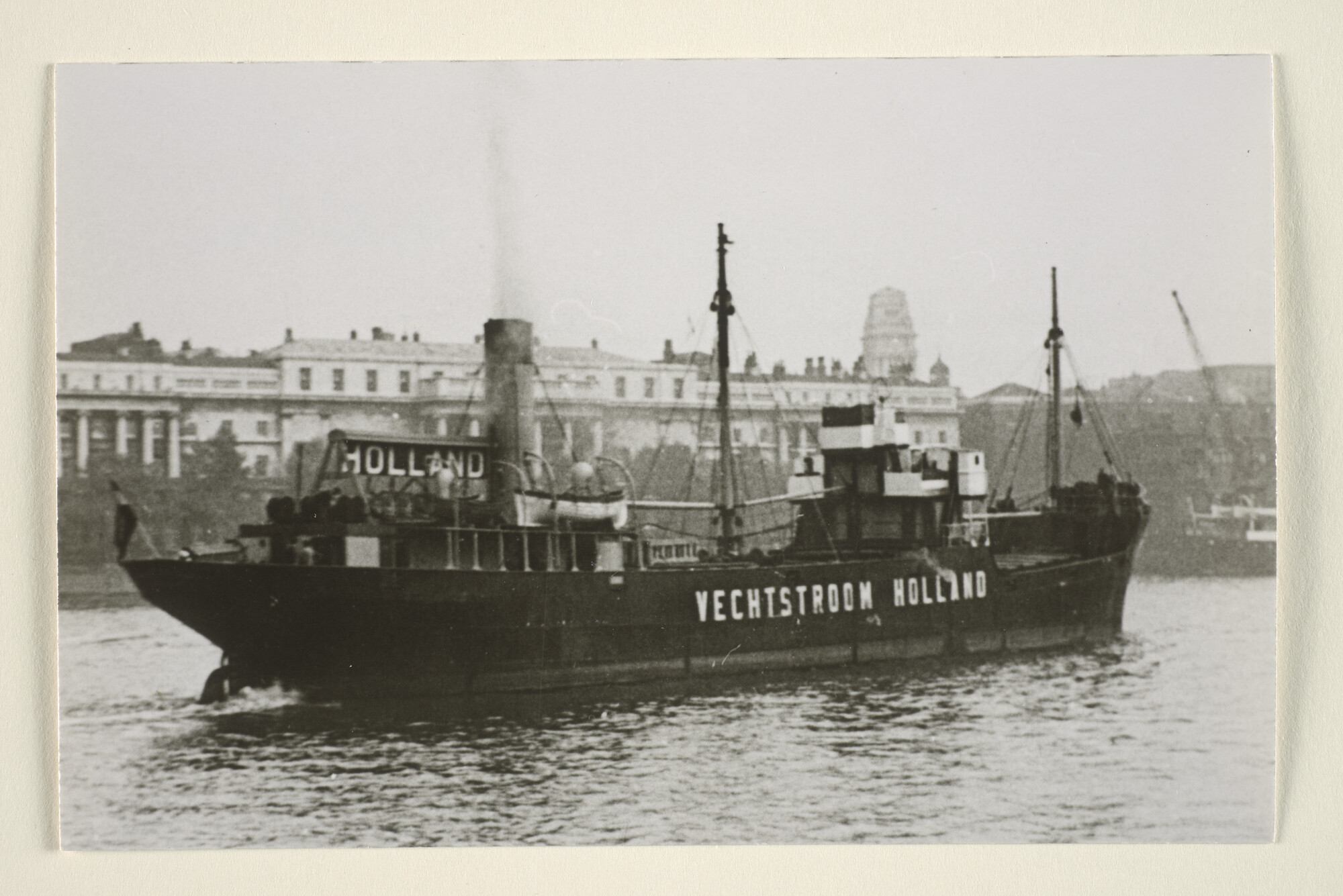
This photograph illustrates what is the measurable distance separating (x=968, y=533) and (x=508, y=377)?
10.5 ft

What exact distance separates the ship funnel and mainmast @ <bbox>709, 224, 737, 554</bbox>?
0.91 meters

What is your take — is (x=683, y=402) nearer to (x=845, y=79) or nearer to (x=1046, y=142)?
(x=845, y=79)

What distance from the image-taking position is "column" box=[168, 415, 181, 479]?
5898 mm

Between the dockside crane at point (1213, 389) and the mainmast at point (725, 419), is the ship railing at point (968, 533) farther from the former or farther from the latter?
the dockside crane at point (1213, 389)

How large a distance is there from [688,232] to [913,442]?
1823mm

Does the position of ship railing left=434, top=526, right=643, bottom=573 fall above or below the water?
above

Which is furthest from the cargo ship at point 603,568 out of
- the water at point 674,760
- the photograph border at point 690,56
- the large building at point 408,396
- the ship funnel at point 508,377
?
the photograph border at point 690,56

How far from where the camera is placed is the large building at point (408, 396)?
574 cm

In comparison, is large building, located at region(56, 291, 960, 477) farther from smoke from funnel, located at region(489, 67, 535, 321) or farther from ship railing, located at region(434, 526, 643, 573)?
ship railing, located at region(434, 526, 643, 573)

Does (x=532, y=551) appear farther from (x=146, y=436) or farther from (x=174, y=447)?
(x=146, y=436)

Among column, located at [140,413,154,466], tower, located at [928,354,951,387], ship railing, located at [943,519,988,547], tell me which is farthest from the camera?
ship railing, located at [943,519,988,547]

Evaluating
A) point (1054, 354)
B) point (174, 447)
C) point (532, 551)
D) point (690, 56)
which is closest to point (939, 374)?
point (1054, 354)

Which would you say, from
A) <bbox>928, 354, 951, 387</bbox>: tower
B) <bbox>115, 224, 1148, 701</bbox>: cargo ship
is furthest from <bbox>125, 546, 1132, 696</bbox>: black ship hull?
<bbox>928, 354, 951, 387</bbox>: tower

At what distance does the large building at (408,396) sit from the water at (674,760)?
893 mm
